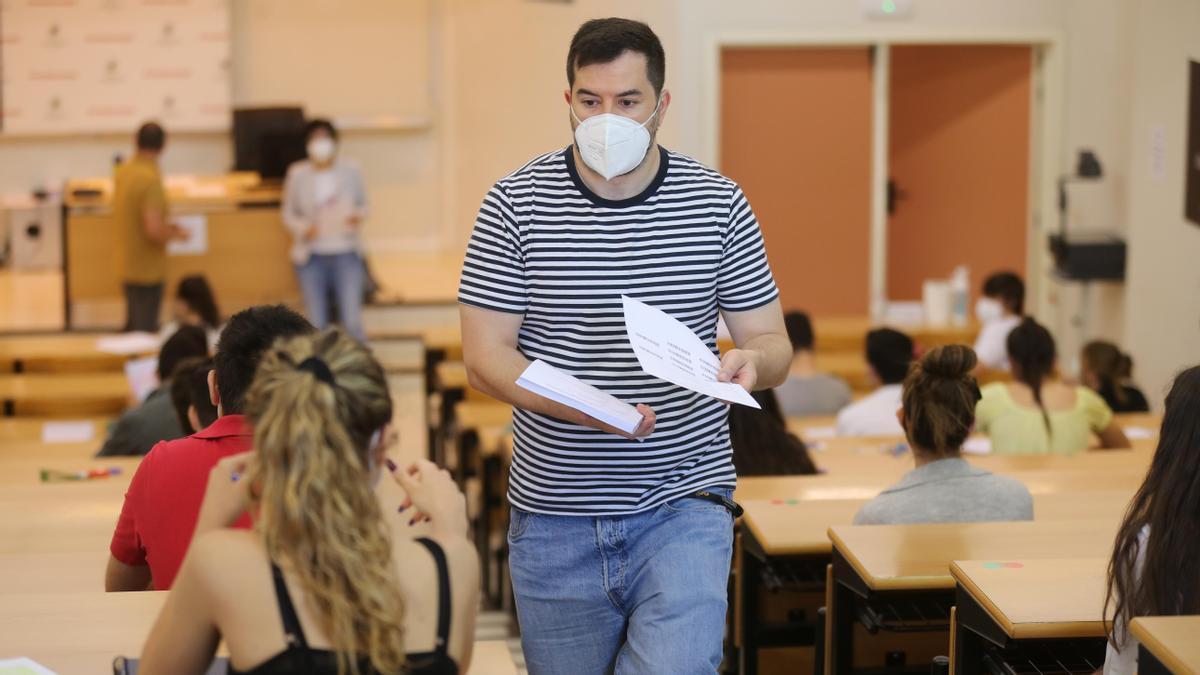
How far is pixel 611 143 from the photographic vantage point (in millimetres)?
2363

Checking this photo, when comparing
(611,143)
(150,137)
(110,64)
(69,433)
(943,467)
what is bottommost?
(69,433)

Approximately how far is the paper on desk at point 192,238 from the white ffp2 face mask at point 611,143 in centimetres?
754

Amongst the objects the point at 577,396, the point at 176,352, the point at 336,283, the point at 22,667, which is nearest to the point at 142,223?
the point at 336,283

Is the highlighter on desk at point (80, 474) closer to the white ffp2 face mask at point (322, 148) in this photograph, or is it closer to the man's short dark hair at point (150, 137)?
the man's short dark hair at point (150, 137)

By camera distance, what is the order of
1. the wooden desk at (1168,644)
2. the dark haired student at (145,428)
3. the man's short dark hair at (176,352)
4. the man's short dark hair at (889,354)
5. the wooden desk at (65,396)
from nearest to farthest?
the wooden desk at (1168,644) < the dark haired student at (145,428) < the man's short dark hair at (176,352) < the man's short dark hair at (889,354) < the wooden desk at (65,396)

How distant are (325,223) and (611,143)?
6.85 m

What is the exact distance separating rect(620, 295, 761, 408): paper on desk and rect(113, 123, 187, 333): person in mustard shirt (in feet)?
22.4

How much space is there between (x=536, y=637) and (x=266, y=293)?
Result: 25.4 ft

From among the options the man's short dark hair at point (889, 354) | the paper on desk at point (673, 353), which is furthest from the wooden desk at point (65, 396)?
the paper on desk at point (673, 353)

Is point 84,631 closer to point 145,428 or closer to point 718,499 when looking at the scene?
point 718,499

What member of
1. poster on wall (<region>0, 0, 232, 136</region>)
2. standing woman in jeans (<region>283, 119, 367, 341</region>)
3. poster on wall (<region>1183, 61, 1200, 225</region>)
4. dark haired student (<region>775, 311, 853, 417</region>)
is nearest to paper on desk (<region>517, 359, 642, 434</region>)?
dark haired student (<region>775, 311, 853, 417</region>)

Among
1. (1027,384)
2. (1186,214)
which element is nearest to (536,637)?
(1027,384)

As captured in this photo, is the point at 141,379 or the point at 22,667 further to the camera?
the point at 141,379

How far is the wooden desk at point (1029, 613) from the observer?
2594 mm
